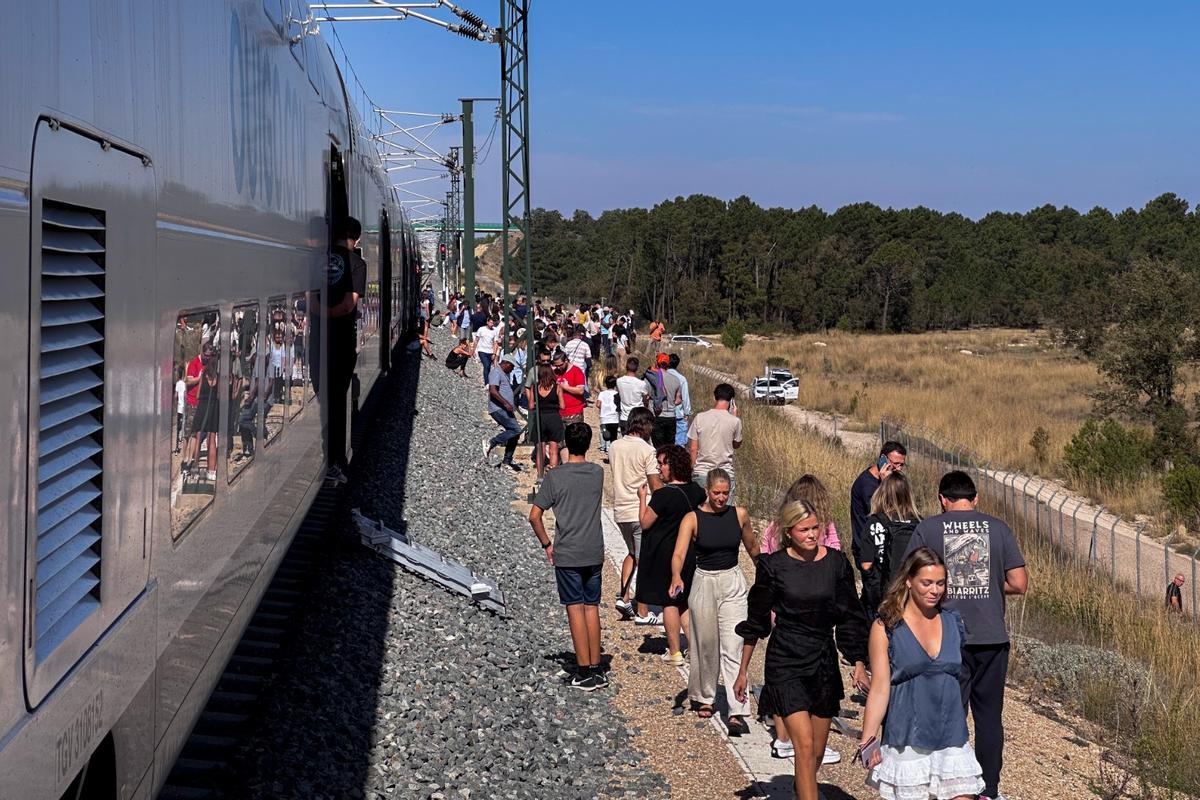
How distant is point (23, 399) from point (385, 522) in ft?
38.7

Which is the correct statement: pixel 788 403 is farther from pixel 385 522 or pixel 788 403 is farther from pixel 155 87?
pixel 155 87

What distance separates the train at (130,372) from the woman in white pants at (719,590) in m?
2.80

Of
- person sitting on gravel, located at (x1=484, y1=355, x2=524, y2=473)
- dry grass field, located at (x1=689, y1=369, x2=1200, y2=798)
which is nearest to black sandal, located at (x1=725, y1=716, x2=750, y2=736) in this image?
dry grass field, located at (x1=689, y1=369, x2=1200, y2=798)

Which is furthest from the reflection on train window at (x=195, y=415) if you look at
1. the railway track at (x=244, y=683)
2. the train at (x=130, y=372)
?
the railway track at (x=244, y=683)

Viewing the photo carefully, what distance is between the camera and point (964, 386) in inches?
2152

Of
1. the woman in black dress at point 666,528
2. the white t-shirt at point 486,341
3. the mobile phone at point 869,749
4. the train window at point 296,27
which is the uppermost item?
the train window at point 296,27

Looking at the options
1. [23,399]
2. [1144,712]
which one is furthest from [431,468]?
[23,399]

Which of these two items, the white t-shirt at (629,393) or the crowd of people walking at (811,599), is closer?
the crowd of people walking at (811,599)

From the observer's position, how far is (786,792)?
762 cm

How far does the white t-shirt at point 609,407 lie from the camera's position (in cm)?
1955

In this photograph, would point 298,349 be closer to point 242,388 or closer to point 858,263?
point 242,388

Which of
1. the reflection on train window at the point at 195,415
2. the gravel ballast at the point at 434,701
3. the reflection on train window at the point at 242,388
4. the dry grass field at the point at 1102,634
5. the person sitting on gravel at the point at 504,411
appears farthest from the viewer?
the person sitting on gravel at the point at 504,411

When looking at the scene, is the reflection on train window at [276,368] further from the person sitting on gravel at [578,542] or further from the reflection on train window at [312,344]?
the person sitting on gravel at [578,542]

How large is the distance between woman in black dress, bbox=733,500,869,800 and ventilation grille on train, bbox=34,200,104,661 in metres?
4.21
